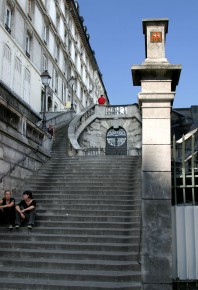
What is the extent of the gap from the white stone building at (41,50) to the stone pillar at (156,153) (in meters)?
16.4

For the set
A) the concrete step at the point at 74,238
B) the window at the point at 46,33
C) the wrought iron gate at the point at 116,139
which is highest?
the window at the point at 46,33

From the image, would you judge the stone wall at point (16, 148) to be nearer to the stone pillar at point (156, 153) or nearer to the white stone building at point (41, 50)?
the stone pillar at point (156, 153)

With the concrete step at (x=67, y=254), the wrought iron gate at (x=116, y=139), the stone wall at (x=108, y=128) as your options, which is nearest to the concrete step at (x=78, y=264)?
the concrete step at (x=67, y=254)

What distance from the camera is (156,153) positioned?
631cm

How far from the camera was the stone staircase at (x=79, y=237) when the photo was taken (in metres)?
6.97

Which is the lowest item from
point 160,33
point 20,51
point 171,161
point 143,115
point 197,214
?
point 197,214

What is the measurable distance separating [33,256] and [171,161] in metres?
3.54

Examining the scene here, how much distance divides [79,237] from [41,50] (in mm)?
23575

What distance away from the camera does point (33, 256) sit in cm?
789

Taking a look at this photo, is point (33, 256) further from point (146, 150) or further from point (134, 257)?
point (146, 150)

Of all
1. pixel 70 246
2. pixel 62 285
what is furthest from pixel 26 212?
pixel 62 285

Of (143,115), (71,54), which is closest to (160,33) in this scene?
(143,115)

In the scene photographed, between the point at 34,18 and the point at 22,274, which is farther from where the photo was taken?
the point at 34,18

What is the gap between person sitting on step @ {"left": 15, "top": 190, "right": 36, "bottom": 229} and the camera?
895cm
